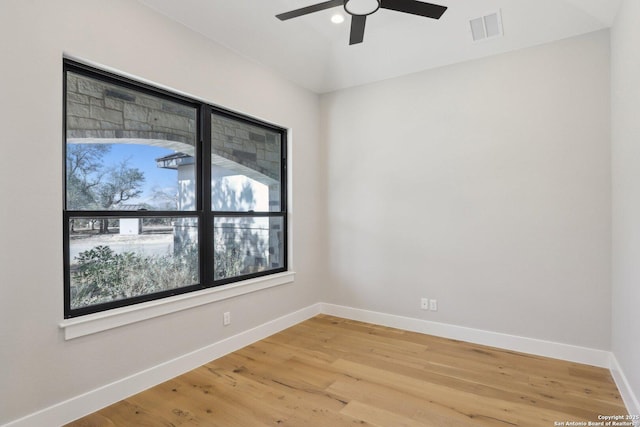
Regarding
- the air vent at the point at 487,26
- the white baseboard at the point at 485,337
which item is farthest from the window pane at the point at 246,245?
the air vent at the point at 487,26

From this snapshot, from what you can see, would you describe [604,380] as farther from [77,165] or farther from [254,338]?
[77,165]

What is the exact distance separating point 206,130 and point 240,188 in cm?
68

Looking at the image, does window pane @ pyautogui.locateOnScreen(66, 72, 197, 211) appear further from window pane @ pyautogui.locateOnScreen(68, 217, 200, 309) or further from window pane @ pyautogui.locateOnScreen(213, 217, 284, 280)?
window pane @ pyautogui.locateOnScreen(213, 217, 284, 280)

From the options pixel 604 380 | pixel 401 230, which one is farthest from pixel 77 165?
pixel 604 380

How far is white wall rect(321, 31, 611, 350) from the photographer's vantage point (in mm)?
2973

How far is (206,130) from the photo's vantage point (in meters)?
3.13

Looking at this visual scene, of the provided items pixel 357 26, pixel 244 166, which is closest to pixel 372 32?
pixel 357 26

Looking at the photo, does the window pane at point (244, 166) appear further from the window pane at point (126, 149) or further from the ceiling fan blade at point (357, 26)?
the ceiling fan blade at point (357, 26)

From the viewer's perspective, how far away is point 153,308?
2637mm

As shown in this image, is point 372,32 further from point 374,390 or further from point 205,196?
point 374,390

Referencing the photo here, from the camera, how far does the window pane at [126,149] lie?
92.5 inches

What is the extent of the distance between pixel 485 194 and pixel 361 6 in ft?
6.89

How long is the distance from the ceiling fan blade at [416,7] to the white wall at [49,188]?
1.64m

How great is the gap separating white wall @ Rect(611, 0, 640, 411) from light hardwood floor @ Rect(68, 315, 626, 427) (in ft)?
1.32
